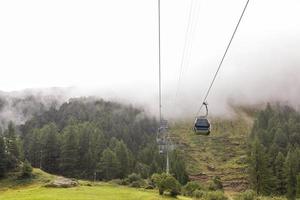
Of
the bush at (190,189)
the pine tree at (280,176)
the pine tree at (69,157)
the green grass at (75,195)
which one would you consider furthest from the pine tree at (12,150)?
the pine tree at (280,176)

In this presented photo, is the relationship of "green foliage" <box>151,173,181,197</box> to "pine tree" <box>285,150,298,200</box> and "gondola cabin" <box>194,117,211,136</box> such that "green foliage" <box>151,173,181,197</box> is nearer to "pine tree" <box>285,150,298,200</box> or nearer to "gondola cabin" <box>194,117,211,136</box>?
"pine tree" <box>285,150,298,200</box>

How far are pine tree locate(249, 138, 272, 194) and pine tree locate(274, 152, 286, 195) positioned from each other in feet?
22.1

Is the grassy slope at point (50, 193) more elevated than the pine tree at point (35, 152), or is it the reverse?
the pine tree at point (35, 152)

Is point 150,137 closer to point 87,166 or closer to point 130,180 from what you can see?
point 87,166

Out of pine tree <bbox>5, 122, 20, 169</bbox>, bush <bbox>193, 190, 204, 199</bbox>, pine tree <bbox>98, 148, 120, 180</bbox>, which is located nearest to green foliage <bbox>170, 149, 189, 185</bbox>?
pine tree <bbox>98, 148, 120, 180</bbox>

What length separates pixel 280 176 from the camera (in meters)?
128

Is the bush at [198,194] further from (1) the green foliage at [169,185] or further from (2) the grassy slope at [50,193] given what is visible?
(2) the grassy slope at [50,193]

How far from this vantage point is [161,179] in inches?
3482

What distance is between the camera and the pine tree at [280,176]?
123 metres

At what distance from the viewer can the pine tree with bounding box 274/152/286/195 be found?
405 ft

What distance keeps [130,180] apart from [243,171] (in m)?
87.0

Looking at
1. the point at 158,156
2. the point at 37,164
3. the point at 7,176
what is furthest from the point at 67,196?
the point at 158,156

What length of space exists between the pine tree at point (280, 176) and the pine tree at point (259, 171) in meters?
6.73

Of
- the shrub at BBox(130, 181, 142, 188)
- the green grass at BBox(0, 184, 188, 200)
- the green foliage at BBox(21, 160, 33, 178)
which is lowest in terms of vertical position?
the shrub at BBox(130, 181, 142, 188)
